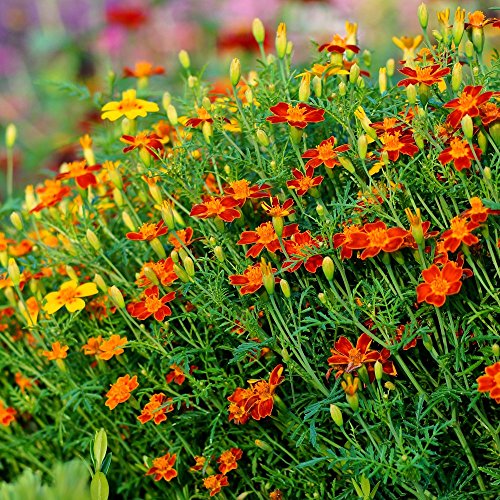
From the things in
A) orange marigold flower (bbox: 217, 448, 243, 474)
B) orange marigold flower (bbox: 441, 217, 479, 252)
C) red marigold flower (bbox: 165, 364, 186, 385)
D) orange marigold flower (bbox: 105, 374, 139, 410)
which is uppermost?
orange marigold flower (bbox: 441, 217, 479, 252)

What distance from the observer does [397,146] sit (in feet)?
3.89

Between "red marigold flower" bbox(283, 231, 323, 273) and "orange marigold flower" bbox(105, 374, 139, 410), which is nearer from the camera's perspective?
"red marigold flower" bbox(283, 231, 323, 273)

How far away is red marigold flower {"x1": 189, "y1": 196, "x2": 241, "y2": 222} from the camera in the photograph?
122cm

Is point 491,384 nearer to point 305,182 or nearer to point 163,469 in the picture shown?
point 305,182

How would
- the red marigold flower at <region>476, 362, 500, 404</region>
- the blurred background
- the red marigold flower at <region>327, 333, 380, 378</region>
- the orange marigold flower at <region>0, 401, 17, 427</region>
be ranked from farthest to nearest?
the blurred background < the orange marigold flower at <region>0, 401, 17, 427</region> < the red marigold flower at <region>327, 333, 380, 378</region> < the red marigold flower at <region>476, 362, 500, 404</region>

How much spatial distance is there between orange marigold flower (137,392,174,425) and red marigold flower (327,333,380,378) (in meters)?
0.28

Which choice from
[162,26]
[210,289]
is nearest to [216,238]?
[210,289]

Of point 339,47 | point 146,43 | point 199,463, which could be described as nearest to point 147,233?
point 199,463

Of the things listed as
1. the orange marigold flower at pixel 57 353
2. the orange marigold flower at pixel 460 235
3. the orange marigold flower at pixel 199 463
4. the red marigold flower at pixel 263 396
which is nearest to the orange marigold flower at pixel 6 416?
the orange marigold flower at pixel 57 353

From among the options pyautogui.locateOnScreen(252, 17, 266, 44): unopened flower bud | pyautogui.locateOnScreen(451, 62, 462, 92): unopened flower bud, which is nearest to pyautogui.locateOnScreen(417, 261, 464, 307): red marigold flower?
pyautogui.locateOnScreen(451, 62, 462, 92): unopened flower bud

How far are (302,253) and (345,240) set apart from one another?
0.07 m

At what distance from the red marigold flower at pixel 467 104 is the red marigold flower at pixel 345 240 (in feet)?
0.65

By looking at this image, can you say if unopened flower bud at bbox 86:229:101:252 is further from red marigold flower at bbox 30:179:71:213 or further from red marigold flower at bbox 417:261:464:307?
red marigold flower at bbox 417:261:464:307

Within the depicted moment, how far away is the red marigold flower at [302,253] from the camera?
1.17 meters
